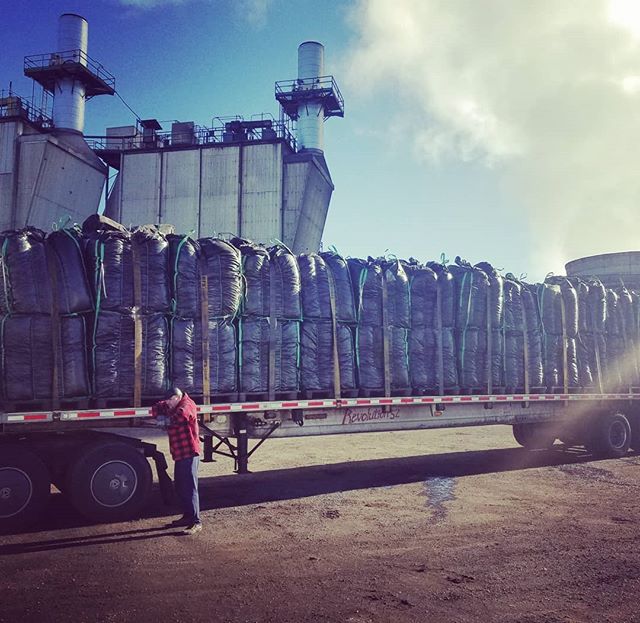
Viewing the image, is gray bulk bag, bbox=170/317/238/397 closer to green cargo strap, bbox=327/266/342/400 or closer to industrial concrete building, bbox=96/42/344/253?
green cargo strap, bbox=327/266/342/400

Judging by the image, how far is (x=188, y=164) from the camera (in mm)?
38750

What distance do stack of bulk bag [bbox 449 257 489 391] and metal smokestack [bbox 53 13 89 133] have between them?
35.1 m

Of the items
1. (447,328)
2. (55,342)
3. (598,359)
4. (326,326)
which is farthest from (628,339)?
(55,342)

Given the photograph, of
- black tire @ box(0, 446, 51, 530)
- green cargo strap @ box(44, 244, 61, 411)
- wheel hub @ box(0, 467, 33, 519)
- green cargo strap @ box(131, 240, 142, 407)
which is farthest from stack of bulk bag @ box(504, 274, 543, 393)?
wheel hub @ box(0, 467, 33, 519)

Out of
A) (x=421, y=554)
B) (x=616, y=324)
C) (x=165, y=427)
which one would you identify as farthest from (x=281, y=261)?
(x=616, y=324)

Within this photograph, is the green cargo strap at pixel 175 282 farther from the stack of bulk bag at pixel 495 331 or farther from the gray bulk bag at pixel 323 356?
the stack of bulk bag at pixel 495 331

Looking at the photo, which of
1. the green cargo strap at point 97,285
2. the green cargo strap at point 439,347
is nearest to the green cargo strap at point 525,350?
the green cargo strap at point 439,347

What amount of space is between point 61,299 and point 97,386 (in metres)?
1.29

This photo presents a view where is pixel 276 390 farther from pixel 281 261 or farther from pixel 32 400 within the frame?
pixel 32 400

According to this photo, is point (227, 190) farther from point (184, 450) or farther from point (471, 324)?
point (184, 450)

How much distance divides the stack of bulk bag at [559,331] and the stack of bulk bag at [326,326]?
210 inches

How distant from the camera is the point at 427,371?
1063 centimetres

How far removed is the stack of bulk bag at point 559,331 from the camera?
1243 cm

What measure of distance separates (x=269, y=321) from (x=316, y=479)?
359cm
